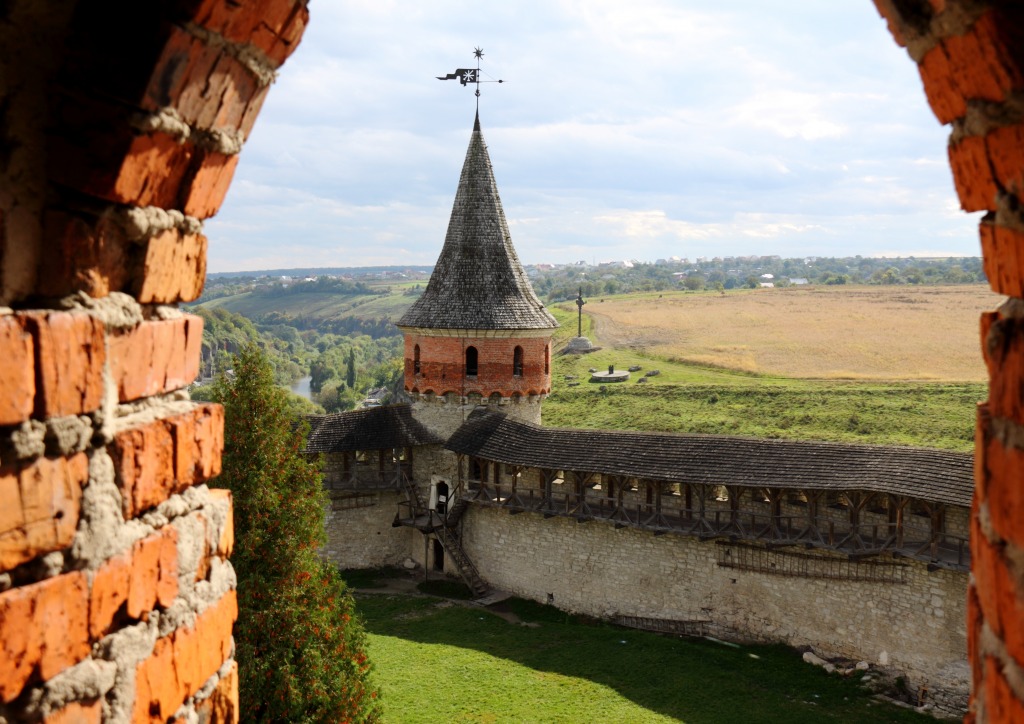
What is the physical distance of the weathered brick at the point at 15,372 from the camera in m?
1.75

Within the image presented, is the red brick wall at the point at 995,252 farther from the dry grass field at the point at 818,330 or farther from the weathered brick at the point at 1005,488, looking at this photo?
the dry grass field at the point at 818,330

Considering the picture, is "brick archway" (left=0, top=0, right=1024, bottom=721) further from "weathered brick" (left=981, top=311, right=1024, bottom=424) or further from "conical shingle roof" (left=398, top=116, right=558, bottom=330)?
"conical shingle roof" (left=398, top=116, right=558, bottom=330)

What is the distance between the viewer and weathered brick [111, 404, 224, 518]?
6.79 feet

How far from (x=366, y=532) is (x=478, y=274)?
6.55m

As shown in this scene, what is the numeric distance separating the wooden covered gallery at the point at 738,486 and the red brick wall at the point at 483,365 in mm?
982

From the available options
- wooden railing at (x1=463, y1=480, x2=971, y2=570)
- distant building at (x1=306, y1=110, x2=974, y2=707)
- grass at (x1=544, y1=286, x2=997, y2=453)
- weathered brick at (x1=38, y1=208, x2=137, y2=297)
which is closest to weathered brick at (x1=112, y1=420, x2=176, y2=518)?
weathered brick at (x1=38, y1=208, x2=137, y2=297)

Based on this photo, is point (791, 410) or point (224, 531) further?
point (791, 410)

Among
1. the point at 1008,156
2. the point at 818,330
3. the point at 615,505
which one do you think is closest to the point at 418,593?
the point at 615,505

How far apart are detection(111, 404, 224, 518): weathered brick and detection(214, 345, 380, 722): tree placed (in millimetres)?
6694

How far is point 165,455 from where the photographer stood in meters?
2.21

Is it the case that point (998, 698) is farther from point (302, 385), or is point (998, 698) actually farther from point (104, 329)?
point (302, 385)

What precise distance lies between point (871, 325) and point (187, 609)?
71958 millimetres

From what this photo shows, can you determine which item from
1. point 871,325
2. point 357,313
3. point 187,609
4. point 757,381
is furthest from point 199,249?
point 357,313

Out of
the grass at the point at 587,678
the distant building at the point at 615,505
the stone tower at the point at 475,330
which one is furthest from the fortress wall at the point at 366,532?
the grass at the point at 587,678
